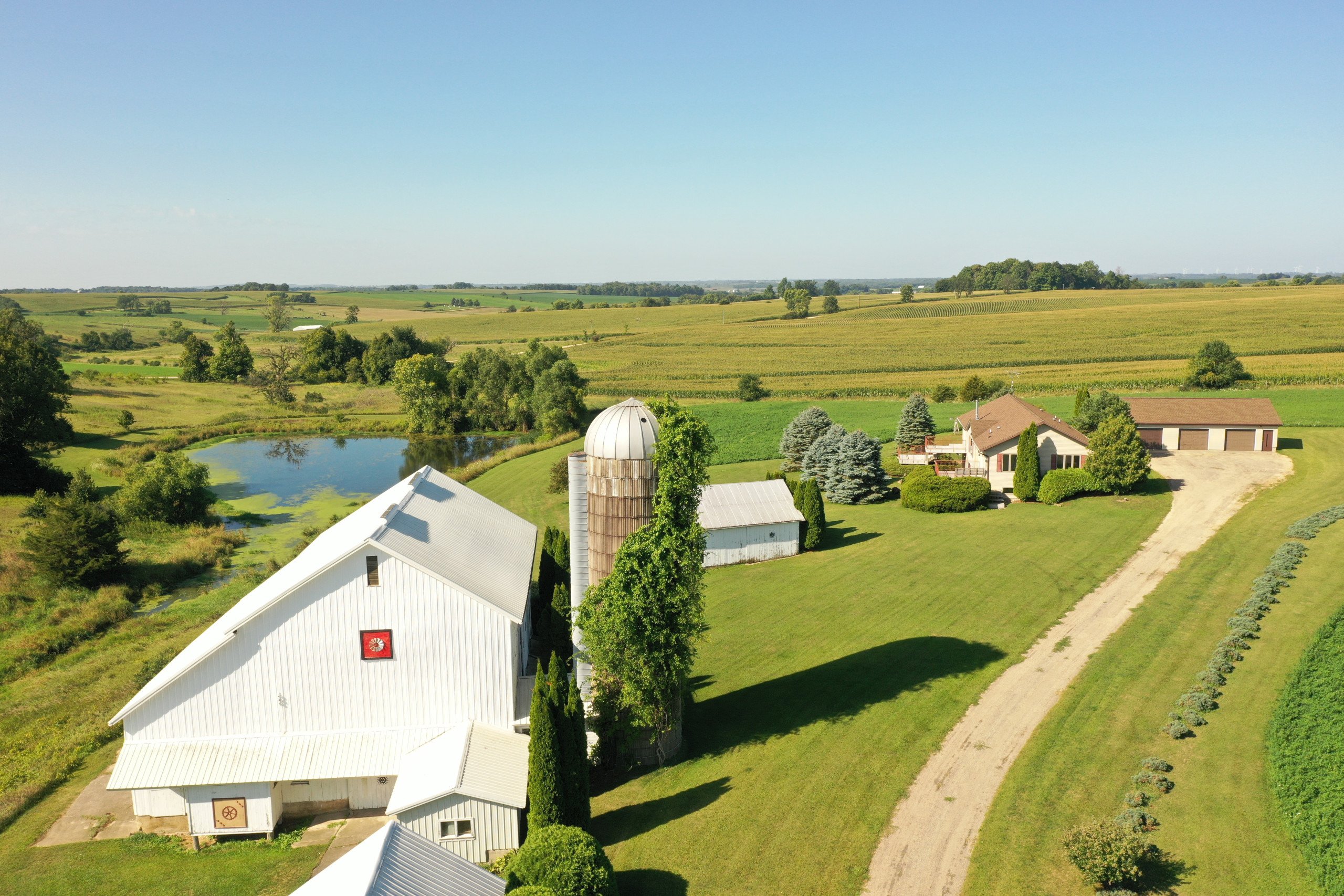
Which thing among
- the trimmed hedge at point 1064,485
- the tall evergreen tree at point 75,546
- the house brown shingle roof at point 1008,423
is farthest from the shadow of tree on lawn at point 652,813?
the house brown shingle roof at point 1008,423

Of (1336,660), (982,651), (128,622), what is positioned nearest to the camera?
(1336,660)

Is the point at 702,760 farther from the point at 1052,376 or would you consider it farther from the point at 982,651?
the point at 1052,376

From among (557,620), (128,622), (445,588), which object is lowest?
(128,622)

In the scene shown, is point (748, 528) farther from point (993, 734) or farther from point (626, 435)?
point (626, 435)

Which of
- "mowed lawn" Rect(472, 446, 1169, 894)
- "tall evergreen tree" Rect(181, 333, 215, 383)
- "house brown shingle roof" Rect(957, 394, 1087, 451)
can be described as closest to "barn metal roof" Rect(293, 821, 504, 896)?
"mowed lawn" Rect(472, 446, 1169, 894)

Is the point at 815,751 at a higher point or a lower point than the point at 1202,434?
lower

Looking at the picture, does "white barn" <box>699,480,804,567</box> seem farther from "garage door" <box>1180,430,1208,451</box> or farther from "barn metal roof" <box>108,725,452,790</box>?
"garage door" <box>1180,430,1208,451</box>

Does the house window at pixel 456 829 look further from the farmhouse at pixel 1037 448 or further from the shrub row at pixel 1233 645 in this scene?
the farmhouse at pixel 1037 448

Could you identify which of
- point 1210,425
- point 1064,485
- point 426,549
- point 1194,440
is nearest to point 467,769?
point 426,549

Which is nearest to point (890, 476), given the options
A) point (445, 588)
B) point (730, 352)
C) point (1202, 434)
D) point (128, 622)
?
point (1202, 434)
